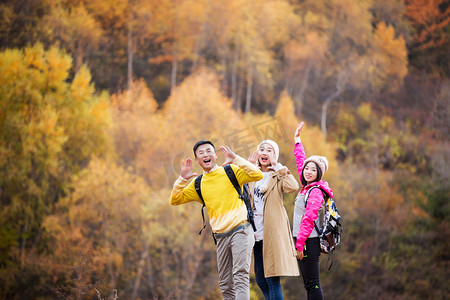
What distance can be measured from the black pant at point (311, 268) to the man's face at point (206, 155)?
3.26ft

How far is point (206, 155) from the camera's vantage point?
4164mm

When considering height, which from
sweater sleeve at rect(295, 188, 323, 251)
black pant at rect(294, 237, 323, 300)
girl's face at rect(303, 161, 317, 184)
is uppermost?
girl's face at rect(303, 161, 317, 184)

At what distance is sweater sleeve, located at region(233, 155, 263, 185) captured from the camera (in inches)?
157

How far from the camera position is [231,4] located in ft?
133

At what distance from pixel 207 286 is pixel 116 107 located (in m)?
15.3

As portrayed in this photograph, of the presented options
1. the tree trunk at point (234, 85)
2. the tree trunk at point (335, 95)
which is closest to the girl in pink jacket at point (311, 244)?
the tree trunk at point (234, 85)

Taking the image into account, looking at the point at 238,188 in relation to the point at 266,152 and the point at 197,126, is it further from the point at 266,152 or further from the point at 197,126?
the point at 197,126

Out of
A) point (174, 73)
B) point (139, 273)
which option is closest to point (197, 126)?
point (174, 73)

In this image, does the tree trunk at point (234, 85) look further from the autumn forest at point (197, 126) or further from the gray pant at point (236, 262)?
the gray pant at point (236, 262)

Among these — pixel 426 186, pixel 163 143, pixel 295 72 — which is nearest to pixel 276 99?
pixel 295 72

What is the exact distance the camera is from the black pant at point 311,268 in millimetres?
4004

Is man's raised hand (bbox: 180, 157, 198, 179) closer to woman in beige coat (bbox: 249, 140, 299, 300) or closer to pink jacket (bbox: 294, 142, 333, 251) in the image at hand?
woman in beige coat (bbox: 249, 140, 299, 300)

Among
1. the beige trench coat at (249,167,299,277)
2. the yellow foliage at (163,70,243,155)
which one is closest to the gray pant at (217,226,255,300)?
A: the beige trench coat at (249,167,299,277)

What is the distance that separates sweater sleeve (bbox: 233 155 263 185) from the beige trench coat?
0.34 metres
